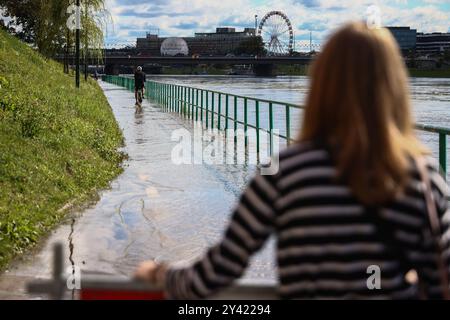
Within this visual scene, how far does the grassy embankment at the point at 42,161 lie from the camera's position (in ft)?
26.4

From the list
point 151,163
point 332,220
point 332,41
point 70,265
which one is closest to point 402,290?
point 332,220

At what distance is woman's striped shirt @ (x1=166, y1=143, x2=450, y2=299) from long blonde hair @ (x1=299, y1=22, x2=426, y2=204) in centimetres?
6

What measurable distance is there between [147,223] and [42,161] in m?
2.55

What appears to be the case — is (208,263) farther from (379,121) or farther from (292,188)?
(379,121)

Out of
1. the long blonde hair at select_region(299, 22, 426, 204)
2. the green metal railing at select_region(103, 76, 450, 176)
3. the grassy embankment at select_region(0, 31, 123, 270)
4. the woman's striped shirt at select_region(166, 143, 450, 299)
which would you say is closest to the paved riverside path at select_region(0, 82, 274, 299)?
the grassy embankment at select_region(0, 31, 123, 270)

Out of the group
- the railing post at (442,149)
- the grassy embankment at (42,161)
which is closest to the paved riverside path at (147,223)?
the grassy embankment at (42,161)

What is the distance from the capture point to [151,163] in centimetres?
1434

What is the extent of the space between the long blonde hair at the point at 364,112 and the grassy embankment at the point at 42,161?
5.12 m

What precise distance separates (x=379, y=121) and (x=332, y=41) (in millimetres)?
260

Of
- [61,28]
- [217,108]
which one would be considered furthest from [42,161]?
[61,28]

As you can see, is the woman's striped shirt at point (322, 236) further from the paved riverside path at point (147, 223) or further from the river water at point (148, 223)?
the river water at point (148, 223)

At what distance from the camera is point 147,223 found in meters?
8.90

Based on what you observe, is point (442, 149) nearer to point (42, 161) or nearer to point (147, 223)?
point (147, 223)

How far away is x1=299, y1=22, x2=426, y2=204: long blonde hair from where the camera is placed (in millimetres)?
2076
